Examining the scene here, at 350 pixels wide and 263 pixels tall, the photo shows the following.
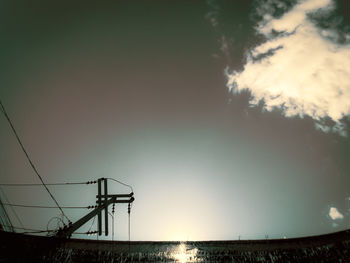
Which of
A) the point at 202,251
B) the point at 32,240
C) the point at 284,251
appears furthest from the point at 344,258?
the point at 32,240

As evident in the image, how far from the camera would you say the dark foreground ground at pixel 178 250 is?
9.41 m

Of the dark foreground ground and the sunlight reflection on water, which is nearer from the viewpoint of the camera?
the dark foreground ground

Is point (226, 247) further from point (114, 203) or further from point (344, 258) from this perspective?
point (114, 203)

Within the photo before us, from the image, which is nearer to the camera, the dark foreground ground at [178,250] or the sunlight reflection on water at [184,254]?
the dark foreground ground at [178,250]

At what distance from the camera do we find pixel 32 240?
976 centimetres

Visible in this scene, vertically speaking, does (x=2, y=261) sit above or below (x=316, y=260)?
above

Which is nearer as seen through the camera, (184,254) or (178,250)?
(184,254)

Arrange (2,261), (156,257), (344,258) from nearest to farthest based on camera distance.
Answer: (2,261) → (344,258) → (156,257)

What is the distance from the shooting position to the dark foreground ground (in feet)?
30.9

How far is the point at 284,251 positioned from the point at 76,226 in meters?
11.2

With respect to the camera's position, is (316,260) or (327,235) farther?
(327,235)

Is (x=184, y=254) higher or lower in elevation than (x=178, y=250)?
lower

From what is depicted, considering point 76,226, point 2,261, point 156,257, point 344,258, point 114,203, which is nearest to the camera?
point 2,261

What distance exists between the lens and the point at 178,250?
43.3ft
